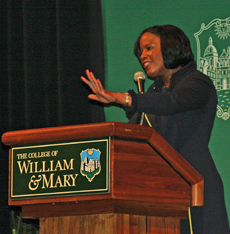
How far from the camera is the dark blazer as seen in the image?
5.14ft

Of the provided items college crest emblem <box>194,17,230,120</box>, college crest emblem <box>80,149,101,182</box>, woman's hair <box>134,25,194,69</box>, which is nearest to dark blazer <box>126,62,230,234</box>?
woman's hair <box>134,25,194,69</box>

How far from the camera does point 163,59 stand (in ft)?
6.38

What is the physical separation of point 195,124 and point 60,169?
59 centimetres

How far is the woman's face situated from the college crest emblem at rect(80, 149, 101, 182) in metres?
0.74

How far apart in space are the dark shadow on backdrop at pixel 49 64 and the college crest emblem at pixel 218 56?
627mm

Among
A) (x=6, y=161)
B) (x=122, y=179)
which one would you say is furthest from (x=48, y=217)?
(x=6, y=161)

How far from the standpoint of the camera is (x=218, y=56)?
2.57m

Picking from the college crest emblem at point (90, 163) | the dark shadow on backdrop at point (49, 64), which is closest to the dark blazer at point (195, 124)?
the college crest emblem at point (90, 163)

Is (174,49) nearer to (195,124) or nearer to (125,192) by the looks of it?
(195,124)

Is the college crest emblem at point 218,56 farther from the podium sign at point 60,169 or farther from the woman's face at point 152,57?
the podium sign at point 60,169

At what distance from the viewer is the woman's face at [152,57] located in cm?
196

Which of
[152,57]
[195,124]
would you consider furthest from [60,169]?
[152,57]

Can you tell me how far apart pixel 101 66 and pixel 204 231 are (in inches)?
59.6

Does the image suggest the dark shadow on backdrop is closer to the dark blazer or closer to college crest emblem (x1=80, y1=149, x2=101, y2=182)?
the dark blazer
